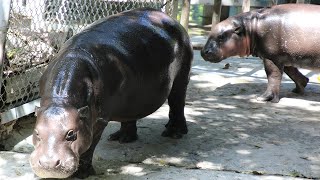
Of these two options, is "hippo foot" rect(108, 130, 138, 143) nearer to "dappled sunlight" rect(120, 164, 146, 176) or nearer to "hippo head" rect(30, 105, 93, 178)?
"dappled sunlight" rect(120, 164, 146, 176)

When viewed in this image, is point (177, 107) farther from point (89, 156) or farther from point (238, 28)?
point (238, 28)

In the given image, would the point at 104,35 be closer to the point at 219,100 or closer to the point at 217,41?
the point at 219,100

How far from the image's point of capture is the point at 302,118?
17.9ft

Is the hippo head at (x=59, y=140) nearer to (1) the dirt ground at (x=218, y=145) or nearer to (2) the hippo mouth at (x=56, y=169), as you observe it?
(2) the hippo mouth at (x=56, y=169)

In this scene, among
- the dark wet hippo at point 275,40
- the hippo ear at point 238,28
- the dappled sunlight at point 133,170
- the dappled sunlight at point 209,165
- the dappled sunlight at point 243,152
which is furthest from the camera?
the hippo ear at point 238,28

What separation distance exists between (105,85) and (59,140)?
629 millimetres

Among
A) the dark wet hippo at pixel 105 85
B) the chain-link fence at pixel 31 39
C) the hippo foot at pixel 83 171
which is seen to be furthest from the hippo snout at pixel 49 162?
the chain-link fence at pixel 31 39

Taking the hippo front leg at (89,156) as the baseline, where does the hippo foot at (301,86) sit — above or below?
below

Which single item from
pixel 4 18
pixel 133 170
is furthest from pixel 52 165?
pixel 4 18

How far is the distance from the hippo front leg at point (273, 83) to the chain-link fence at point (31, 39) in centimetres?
238

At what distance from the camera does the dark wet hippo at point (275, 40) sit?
20.1ft

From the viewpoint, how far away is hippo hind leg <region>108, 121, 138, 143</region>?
14.4 ft

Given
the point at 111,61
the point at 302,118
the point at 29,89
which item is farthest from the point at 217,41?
the point at 111,61

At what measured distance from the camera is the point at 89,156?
3.46m
